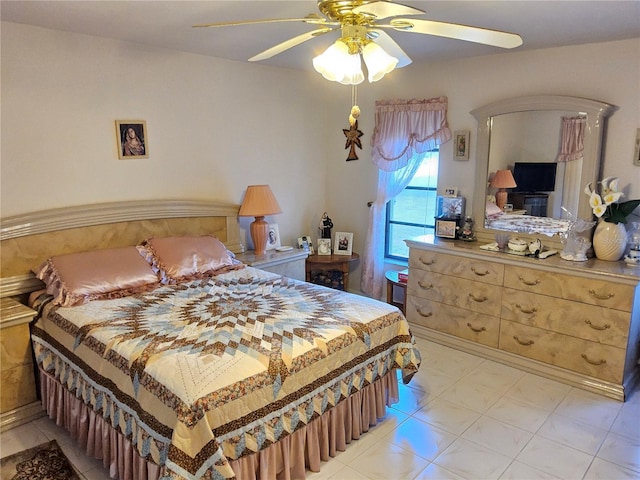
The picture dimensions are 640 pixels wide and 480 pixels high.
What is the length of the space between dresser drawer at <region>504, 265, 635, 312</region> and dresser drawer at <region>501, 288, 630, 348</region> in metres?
0.04

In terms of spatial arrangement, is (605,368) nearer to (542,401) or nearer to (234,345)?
(542,401)

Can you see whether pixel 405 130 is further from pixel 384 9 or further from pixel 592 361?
pixel 384 9

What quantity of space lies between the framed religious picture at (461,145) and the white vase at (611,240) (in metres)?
1.18

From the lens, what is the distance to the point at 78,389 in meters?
2.32

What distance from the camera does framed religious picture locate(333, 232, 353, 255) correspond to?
4.65 m

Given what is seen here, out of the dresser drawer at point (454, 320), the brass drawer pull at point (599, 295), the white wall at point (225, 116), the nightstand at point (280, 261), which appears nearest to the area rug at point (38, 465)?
the white wall at point (225, 116)

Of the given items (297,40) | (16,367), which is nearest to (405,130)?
(297,40)

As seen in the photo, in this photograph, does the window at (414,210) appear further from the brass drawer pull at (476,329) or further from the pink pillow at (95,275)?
the pink pillow at (95,275)

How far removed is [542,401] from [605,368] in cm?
47

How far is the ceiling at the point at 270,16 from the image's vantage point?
233 centimetres

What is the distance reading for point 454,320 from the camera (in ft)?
12.0

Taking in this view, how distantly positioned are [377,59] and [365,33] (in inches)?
5.2

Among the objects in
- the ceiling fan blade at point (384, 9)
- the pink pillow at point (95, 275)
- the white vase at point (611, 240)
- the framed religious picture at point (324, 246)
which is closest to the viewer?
the ceiling fan blade at point (384, 9)

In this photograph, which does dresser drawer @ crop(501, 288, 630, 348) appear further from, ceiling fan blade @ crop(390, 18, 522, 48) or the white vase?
ceiling fan blade @ crop(390, 18, 522, 48)
